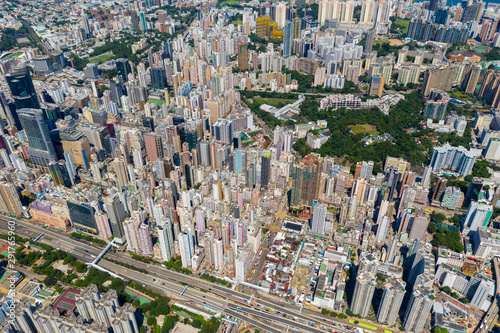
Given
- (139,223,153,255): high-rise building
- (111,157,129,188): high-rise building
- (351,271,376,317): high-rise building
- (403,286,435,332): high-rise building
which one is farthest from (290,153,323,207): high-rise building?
(111,157,129,188): high-rise building

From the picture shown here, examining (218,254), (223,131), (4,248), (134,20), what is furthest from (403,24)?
(4,248)

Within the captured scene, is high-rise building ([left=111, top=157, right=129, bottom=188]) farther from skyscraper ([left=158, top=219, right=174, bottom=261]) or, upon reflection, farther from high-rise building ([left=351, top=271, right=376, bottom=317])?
high-rise building ([left=351, top=271, right=376, bottom=317])

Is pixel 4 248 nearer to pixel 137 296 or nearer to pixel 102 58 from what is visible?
pixel 137 296

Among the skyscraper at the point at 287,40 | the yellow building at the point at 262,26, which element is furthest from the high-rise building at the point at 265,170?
the yellow building at the point at 262,26

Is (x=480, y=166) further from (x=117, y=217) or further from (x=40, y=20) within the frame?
(x=40, y=20)

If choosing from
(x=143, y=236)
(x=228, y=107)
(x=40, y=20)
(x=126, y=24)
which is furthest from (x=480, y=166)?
(x=40, y=20)

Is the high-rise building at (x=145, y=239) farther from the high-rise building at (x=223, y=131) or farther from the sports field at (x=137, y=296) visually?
the high-rise building at (x=223, y=131)
